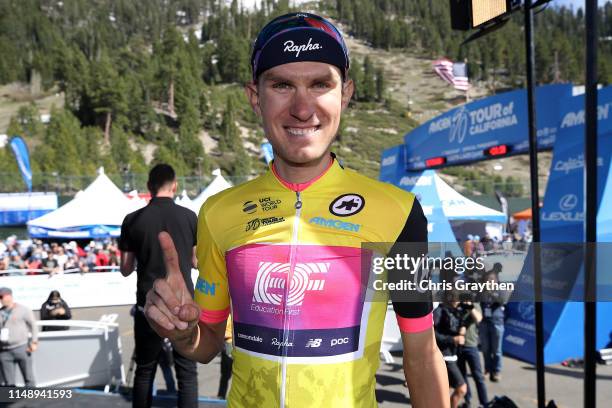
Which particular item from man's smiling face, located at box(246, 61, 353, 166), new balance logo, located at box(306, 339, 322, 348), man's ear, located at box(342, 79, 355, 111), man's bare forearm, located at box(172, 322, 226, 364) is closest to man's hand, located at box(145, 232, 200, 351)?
man's bare forearm, located at box(172, 322, 226, 364)

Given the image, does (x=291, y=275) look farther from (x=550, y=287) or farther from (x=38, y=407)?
(x=550, y=287)

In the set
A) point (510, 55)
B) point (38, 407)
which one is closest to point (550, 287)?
point (38, 407)

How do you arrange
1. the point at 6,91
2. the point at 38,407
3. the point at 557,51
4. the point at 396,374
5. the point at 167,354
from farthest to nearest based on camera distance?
the point at 557,51, the point at 6,91, the point at 396,374, the point at 167,354, the point at 38,407

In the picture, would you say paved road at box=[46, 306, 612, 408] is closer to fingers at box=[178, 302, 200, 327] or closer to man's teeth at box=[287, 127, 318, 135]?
fingers at box=[178, 302, 200, 327]

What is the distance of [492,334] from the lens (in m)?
7.89

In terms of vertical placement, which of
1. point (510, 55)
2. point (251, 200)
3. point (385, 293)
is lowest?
point (385, 293)

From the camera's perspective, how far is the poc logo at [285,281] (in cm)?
176

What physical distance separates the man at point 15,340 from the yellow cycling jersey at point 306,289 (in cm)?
583

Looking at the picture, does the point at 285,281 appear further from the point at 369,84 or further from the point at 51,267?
the point at 369,84

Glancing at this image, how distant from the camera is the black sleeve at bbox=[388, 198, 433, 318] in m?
1.72

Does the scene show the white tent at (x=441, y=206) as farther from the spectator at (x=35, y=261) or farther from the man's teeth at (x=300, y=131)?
the spectator at (x=35, y=261)

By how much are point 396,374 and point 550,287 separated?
2.76m

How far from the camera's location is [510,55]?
126812 mm

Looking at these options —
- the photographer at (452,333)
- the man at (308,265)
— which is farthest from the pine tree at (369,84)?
the man at (308,265)
